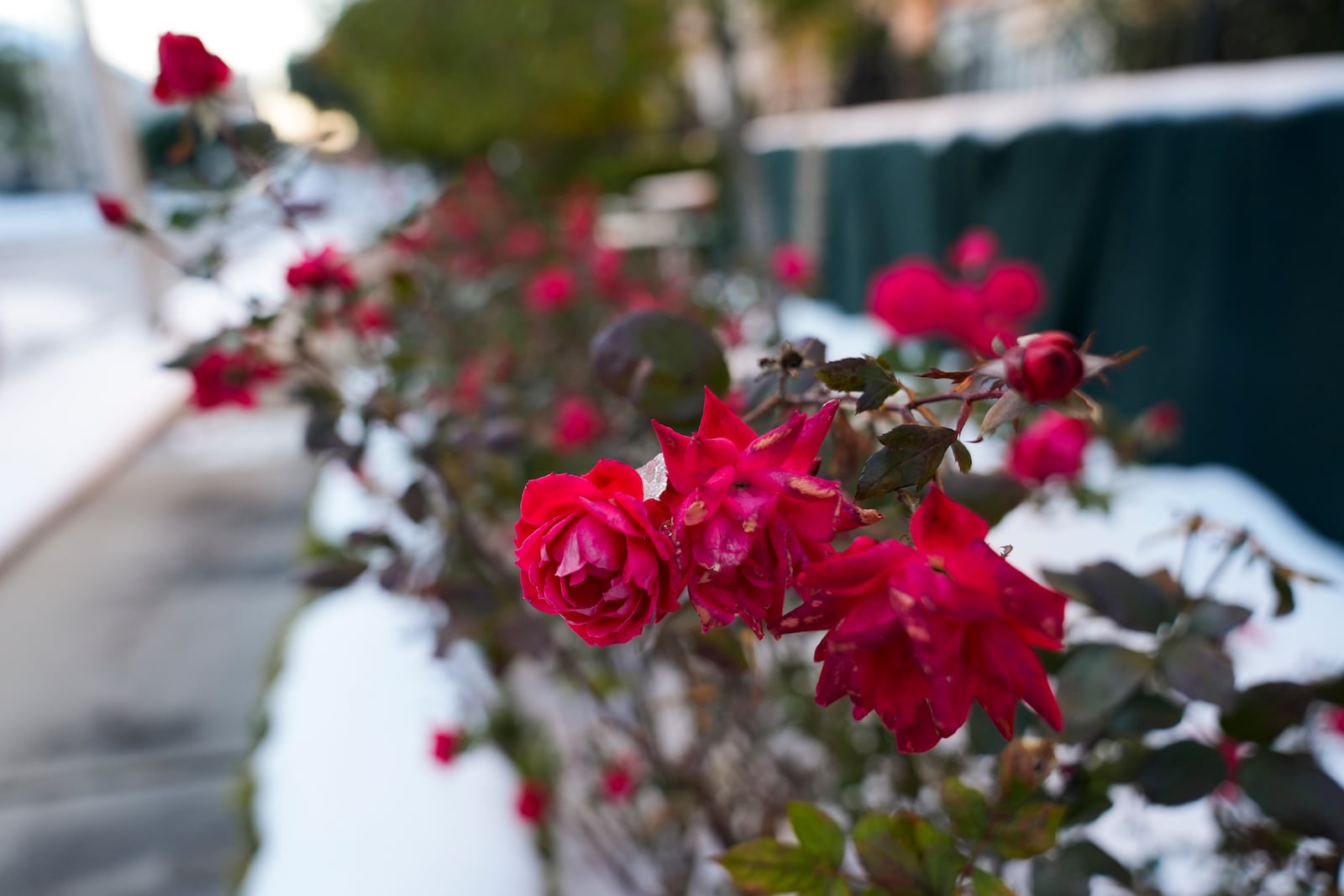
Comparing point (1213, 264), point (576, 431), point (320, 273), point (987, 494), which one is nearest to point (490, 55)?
point (1213, 264)

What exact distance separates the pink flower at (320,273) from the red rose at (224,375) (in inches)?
3.1

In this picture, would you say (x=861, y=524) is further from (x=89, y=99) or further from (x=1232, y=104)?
(x=89, y=99)

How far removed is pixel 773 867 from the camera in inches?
17.6

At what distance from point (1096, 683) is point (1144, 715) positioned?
2.5 inches

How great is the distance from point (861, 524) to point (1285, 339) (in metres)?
2.53

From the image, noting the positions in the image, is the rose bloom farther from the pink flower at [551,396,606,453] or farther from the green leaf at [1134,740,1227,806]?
the pink flower at [551,396,606,453]

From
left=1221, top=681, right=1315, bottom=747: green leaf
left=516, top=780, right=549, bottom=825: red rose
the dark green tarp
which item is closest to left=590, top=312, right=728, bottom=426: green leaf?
left=1221, top=681, right=1315, bottom=747: green leaf

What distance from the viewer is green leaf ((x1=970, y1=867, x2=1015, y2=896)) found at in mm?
406

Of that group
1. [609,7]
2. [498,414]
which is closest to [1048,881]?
[498,414]

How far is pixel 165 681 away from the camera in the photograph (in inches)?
75.4

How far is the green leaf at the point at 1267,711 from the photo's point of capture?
52 cm

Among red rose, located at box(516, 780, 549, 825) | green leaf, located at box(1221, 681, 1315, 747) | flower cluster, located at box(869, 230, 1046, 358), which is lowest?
red rose, located at box(516, 780, 549, 825)

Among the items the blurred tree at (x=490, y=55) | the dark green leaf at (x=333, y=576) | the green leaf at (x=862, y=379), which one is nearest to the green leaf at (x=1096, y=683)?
the green leaf at (x=862, y=379)

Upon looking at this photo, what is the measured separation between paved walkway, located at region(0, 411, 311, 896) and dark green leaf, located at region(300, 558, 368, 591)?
1.9 inches
